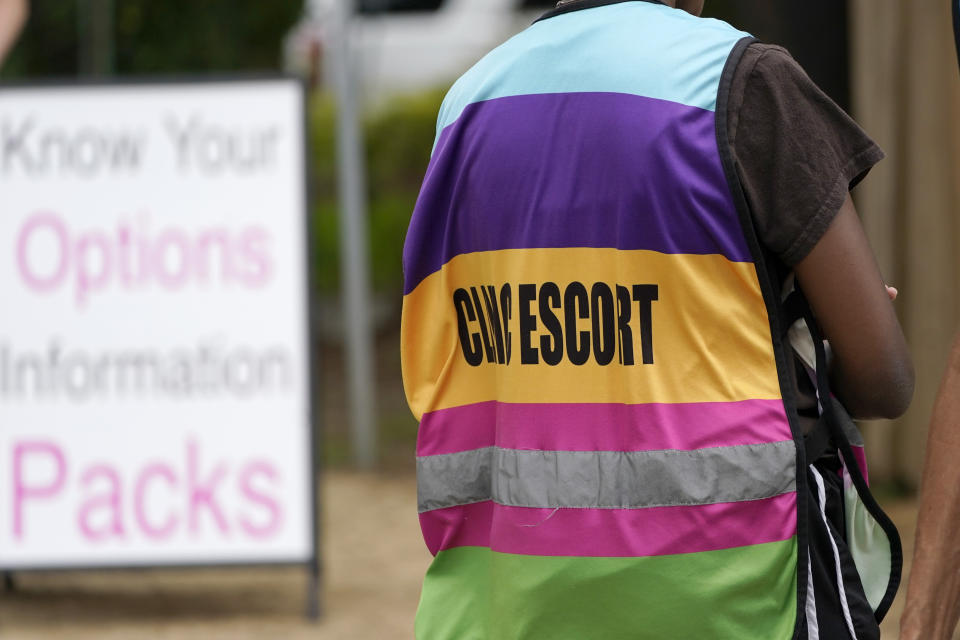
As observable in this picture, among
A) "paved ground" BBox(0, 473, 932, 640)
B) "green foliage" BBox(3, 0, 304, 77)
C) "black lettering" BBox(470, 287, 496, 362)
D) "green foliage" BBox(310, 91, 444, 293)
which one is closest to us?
"black lettering" BBox(470, 287, 496, 362)

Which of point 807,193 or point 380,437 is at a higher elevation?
point 807,193

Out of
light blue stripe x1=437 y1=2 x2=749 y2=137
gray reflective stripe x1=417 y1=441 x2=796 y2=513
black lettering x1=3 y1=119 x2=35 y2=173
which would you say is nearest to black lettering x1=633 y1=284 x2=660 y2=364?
gray reflective stripe x1=417 y1=441 x2=796 y2=513

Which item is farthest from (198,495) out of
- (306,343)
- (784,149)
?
(784,149)

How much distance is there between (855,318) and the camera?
149 cm

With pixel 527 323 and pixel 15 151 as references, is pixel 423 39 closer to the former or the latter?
pixel 15 151

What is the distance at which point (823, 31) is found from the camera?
643 cm

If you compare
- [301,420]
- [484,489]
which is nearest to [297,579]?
[301,420]

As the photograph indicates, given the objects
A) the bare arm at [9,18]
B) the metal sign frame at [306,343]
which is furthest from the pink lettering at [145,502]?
the bare arm at [9,18]

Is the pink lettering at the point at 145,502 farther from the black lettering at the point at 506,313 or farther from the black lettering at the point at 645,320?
the black lettering at the point at 645,320

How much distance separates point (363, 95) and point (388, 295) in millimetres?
1836

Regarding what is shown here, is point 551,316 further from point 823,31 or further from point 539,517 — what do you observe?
point 823,31

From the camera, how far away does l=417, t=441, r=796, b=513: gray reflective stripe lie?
1.45 metres

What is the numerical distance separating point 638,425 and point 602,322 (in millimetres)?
123

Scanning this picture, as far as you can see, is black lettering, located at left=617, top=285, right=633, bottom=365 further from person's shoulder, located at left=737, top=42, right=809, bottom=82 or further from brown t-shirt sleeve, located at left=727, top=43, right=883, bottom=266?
person's shoulder, located at left=737, top=42, right=809, bottom=82
